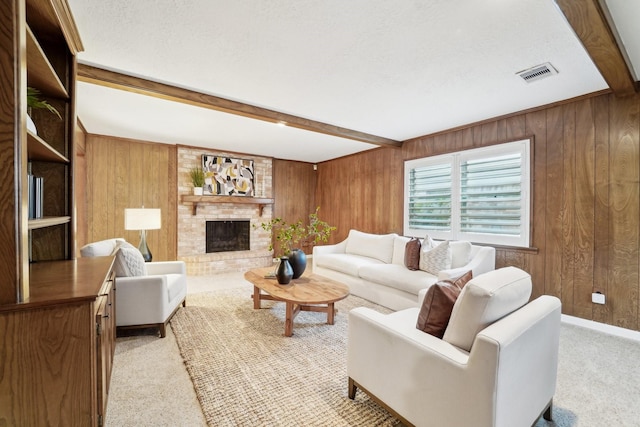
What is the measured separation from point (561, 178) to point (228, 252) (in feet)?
17.7

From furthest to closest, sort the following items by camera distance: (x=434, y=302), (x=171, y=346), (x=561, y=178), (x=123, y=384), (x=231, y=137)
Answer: (x=231, y=137) < (x=561, y=178) < (x=171, y=346) < (x=123, y=384) < (x=434, y=302)

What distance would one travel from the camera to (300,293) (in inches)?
110

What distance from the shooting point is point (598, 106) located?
299cm

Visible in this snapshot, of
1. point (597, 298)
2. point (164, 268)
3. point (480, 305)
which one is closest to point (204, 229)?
point (164, 268)

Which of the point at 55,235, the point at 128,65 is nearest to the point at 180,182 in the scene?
the point at 128,65

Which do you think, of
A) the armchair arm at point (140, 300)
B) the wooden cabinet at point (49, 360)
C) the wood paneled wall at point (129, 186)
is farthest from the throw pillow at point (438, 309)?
the wood paneled wall at point (129, 186)

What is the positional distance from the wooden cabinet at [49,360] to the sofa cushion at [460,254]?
11.4 feet

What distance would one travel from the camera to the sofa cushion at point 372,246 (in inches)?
173

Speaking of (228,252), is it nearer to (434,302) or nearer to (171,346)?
(171,346)

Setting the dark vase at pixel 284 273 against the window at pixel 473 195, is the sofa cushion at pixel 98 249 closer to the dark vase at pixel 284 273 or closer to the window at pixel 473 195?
the dark vase at pixel 284 273

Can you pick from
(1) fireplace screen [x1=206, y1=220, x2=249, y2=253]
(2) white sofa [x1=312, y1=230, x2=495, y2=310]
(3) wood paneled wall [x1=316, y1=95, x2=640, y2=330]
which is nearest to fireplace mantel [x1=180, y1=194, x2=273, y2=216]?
(1) fireplace screen [x1=206, y1=220, x2=249, y2=253]

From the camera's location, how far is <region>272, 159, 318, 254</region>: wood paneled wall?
268 inches

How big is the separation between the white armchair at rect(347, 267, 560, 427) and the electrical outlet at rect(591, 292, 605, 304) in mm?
2059

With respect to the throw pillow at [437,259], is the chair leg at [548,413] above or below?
below
